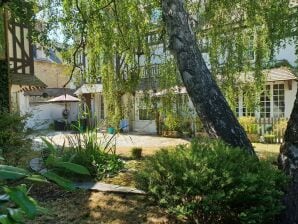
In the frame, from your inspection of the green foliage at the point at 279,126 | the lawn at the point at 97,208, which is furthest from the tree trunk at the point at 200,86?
the green foliage at the point at 279,126

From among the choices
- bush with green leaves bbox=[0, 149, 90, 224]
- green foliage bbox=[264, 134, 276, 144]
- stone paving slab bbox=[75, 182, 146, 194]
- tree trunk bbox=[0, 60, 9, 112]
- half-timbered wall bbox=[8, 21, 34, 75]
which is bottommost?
green foliage bbox=[264, 134, 276, 144]

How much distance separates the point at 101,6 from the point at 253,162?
6538 millimetres

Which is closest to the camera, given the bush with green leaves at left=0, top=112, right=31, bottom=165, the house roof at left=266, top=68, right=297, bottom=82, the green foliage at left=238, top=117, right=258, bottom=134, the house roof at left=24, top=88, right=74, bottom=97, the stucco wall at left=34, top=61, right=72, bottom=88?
the bush with green leaves at left=0, top=112, right=31, bottom=165

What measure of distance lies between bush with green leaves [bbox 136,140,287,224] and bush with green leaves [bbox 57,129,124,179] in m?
3.02

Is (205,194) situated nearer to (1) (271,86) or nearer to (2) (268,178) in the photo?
(2) (268,178)

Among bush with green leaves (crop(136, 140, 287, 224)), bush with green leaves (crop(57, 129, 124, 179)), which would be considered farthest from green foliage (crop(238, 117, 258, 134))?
bush with green leaves (crop(136, 140, 287, 224))

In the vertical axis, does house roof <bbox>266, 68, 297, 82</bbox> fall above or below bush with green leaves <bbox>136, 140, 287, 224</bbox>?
above

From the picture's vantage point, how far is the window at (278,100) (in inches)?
779

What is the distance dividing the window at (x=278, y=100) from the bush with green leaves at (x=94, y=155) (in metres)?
13.3

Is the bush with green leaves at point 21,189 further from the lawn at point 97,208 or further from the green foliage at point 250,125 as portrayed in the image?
the green foliage at point 250,125

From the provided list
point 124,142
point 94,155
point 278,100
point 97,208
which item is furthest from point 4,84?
point 278,100

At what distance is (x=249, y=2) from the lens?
9.74 m

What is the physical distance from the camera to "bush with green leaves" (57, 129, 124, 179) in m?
7.50

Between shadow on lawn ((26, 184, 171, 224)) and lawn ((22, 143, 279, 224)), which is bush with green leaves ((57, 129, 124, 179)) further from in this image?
shadow on lawn ((26, 184, 171, 224))
